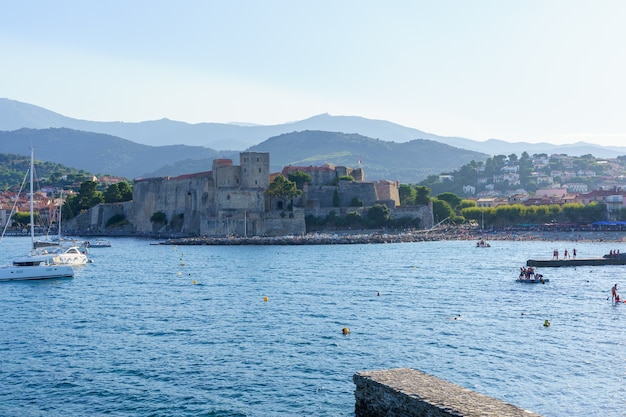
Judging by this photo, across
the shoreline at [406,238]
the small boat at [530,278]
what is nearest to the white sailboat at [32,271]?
the small boat at [530,278]

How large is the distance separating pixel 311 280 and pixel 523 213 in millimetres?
48344

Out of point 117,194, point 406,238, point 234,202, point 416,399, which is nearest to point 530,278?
point 416,399

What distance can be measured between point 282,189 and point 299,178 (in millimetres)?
6913

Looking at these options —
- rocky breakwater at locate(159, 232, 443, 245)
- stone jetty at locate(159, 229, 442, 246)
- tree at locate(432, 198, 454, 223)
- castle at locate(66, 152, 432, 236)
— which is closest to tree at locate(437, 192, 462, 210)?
tree at locate(432, 198, 454, 223)

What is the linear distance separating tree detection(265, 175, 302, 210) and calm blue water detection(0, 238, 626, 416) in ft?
97.9

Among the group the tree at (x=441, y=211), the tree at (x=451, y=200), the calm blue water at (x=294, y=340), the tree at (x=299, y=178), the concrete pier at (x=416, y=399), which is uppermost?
the tree at (x=299, y=178)

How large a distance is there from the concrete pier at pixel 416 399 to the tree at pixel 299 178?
2426 inches

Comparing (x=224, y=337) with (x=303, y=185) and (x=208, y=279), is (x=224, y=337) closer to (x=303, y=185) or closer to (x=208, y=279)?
(x=208, y=279)

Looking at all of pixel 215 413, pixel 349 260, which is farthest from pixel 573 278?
pixel 215 413

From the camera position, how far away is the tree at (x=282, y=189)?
220ft

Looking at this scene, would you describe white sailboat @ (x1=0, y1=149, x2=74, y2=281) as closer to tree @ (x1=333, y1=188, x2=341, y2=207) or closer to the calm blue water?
the calm blue water

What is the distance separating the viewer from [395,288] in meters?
30.9

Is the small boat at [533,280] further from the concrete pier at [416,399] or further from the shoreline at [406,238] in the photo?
the shoreline at [406,238]

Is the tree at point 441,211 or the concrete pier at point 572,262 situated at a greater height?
the tree at point 441,211
